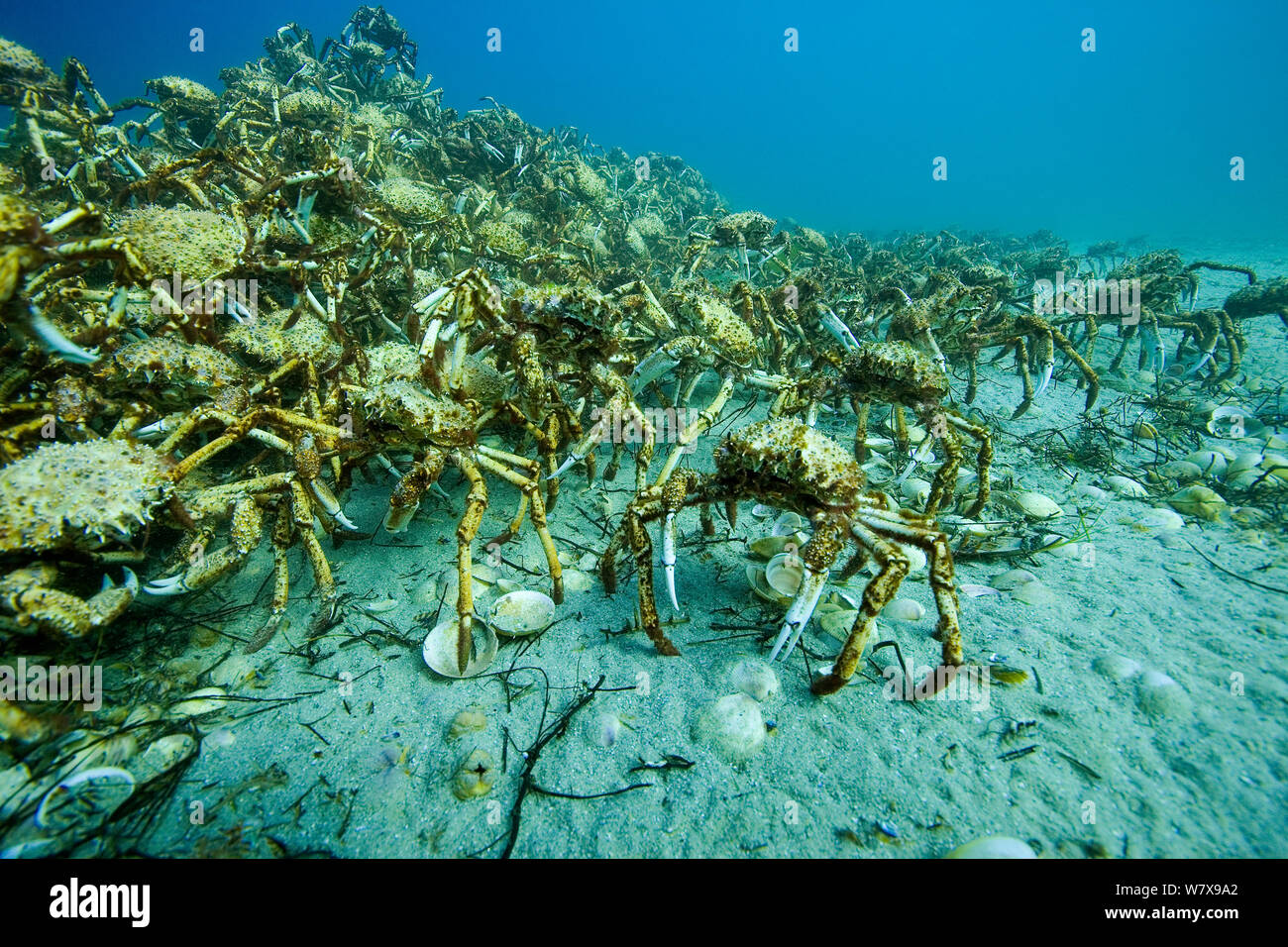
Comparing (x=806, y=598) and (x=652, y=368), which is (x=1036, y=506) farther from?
(x=652, y=368)

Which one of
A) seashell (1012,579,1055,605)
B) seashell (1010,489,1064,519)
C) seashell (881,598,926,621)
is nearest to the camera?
seashell (881,598,926,621)

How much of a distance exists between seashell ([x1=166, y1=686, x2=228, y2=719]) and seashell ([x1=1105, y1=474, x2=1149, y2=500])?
7.58 metres

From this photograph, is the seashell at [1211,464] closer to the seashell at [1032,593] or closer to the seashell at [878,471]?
the seashell at [878,471]

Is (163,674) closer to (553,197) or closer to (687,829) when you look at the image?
(687,829)

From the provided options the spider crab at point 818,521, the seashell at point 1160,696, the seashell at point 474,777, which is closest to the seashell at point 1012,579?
the seashell at point 1160,696

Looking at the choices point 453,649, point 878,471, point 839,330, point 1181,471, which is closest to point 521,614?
point 453,649

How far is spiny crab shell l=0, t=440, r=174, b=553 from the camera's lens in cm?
229

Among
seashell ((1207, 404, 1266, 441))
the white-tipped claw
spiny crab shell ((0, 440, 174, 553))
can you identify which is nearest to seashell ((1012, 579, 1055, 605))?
the white-tipped claw

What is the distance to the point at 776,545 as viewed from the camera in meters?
3.56

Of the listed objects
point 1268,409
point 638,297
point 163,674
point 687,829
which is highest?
point 638,297

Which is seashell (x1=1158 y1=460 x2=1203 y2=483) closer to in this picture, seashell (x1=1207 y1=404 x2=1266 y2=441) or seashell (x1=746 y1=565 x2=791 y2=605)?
seashell (x1=1207 y1=404 x2=1266 y2=441)
